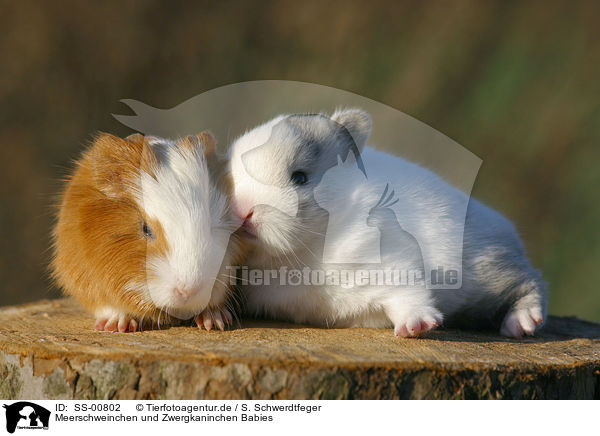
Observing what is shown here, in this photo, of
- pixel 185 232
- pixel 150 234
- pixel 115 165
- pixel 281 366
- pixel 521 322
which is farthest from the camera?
pixel 521 322

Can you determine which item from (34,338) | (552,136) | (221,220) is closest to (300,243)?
(221,220)

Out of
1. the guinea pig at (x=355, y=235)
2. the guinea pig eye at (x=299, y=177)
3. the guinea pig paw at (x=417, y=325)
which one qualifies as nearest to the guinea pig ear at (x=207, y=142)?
the guinea pig at (x=355, y=235)

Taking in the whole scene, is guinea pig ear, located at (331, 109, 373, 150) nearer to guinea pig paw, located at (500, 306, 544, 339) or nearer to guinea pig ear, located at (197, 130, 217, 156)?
guinea pig ear, located at (197, 130, 217, 156)

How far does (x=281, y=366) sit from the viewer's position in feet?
9.12

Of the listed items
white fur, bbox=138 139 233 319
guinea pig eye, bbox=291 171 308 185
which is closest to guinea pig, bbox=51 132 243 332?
white fur, bbox=138 139 233 319

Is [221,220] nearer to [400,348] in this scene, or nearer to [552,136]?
[400,348]

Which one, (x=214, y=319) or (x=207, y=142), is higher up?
(x=207, y=142)

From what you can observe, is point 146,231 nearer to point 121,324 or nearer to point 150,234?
point 150,234

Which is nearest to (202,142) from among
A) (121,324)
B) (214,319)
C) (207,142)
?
(207,142)
